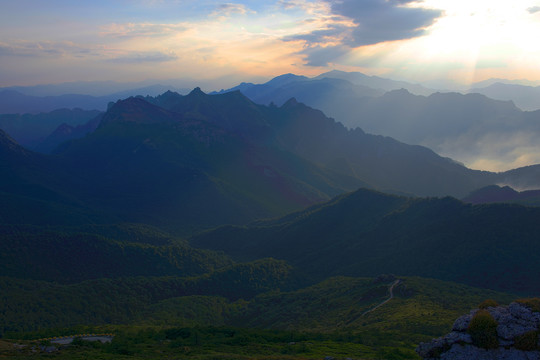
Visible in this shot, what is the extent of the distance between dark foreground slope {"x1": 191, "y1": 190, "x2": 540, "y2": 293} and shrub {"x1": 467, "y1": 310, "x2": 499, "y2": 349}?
83195 millimetres

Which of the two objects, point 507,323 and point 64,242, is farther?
point 64,242

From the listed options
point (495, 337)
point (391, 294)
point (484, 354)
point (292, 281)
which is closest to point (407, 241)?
point (292, 281)

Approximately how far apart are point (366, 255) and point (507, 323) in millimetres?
111886

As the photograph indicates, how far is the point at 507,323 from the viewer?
32.7m

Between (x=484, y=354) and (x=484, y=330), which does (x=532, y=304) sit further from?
(x=484, y=354)

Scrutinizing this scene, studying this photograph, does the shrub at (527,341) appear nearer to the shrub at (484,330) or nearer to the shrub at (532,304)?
the shrub at (484,330)

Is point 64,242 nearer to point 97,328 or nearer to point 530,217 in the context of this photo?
point 97,328

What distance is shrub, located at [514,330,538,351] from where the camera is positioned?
103 feet

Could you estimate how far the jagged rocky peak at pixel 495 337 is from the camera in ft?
103

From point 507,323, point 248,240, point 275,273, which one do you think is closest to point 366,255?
point 275,273

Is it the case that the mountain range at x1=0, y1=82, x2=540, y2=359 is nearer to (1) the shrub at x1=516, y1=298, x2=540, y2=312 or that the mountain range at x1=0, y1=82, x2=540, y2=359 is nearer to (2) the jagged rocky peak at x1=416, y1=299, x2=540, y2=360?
(2) the jagged rocky peak at x1=416, y1=299, x2=540, y2=360

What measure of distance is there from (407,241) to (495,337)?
359 feet

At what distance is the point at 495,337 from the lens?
32.2 m

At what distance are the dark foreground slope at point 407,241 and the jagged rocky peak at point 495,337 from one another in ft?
Result: 267
